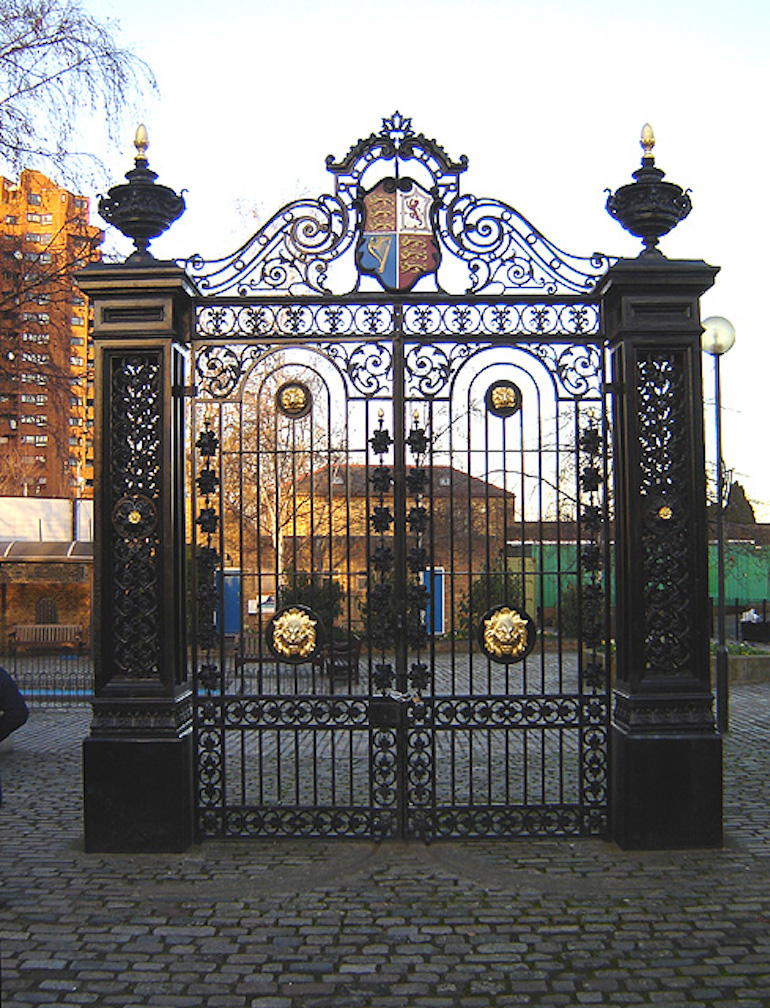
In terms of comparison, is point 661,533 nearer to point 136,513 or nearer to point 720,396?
point 136,513

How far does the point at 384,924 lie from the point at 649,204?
17.6 feet

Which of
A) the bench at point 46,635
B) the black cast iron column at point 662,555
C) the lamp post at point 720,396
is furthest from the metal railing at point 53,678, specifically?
the lamp post at point 720,396

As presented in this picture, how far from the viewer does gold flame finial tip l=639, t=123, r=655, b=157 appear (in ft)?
23.7

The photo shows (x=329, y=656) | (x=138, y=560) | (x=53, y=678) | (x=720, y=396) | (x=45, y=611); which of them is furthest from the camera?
(x=45, y=611)

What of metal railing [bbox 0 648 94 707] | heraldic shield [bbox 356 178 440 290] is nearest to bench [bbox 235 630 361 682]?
heraldic shield [bbox 356 178 440 290]

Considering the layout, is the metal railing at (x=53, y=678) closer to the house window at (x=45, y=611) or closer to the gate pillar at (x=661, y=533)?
the house window at (x=45, y=611)

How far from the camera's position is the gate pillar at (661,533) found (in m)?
6.82

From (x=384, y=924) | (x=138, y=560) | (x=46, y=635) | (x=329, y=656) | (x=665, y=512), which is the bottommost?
(x=384, y=924)

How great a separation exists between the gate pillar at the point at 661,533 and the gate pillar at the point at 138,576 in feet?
10.8

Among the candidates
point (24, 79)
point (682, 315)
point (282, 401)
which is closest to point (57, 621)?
point (24, 79)

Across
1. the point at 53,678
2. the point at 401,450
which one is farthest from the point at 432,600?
the point at 53,678

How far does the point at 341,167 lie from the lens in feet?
23.8

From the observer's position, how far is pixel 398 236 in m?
7.28

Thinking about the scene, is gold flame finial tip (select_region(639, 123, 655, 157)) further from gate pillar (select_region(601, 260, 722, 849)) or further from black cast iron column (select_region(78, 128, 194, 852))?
black cast iron column (select_region(78, 128, 194, 852))
